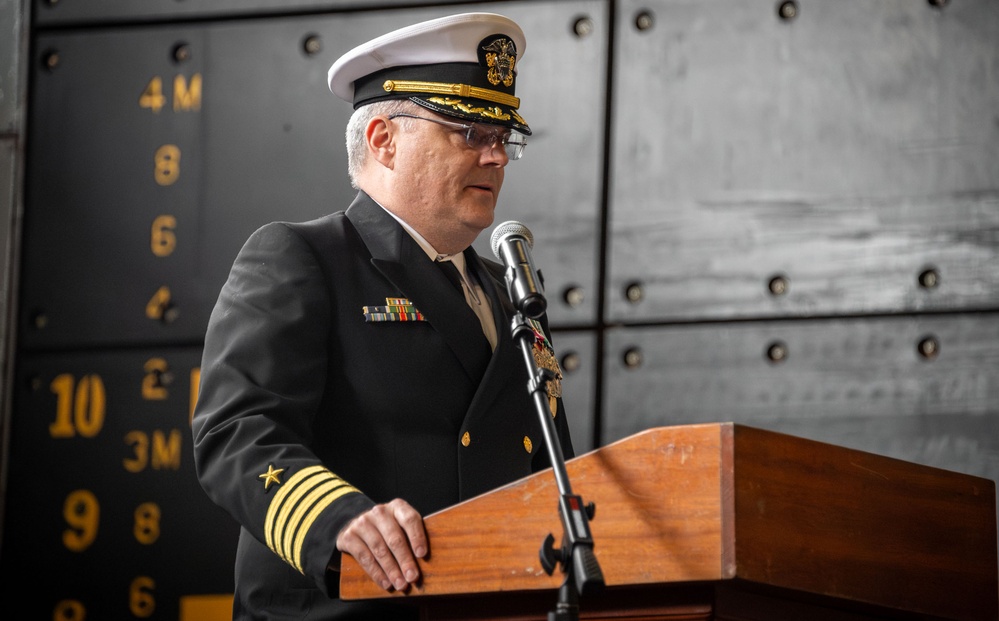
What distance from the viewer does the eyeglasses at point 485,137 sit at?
2182mm

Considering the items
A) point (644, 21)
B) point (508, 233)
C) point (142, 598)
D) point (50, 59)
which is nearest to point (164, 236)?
point (50, 59)

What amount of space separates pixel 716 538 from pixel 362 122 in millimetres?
1107

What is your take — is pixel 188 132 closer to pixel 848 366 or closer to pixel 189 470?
pixel 189 470

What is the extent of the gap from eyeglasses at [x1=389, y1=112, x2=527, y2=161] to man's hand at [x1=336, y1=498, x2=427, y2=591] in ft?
2.40

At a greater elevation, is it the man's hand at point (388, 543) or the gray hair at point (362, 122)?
the gray hair at point (362, 122)

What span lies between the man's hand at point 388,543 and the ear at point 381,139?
76 centimetres

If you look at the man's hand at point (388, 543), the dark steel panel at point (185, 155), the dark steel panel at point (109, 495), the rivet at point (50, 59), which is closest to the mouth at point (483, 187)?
the man's hand at point (388, 543)

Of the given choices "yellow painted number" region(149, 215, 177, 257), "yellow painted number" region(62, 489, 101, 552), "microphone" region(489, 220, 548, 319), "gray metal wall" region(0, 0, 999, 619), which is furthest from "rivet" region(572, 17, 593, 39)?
"microphone" region(489, 220, 548, 319)

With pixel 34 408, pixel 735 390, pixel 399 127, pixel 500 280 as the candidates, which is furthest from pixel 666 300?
pixel 34 408

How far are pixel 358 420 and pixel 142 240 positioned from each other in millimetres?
1988

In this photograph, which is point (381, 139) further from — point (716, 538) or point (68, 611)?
point (68, 611)

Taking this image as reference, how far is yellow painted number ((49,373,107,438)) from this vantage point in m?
3.72

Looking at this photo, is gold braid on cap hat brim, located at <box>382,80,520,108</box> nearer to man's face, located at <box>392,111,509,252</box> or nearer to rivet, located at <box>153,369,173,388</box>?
man's face, located at <box>392,111,509,252</box>

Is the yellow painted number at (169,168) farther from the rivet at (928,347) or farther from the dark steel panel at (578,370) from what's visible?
the rivet at (928,347)
